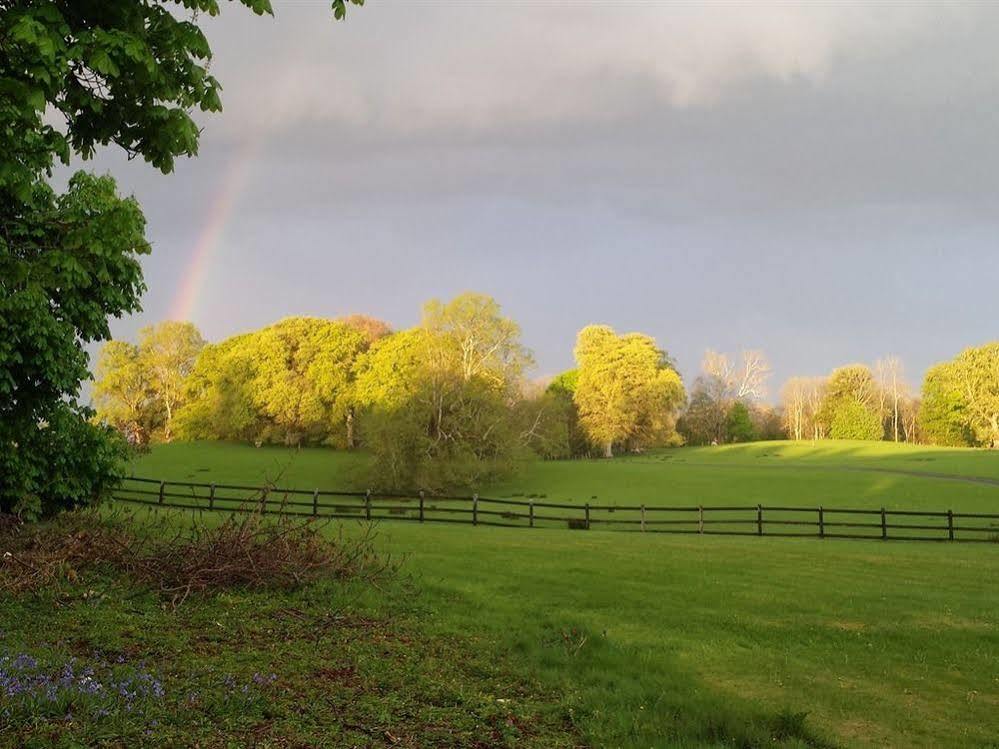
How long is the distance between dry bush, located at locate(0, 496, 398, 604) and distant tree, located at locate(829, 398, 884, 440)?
317 ft

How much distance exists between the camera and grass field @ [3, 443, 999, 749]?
6.04m

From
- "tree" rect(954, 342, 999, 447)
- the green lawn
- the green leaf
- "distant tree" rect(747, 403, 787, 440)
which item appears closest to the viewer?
the green leaf

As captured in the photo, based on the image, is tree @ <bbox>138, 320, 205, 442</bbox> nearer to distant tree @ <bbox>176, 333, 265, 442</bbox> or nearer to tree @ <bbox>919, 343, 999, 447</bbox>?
distant tree @ <bbox>176, 333, 265, 442</bbox>

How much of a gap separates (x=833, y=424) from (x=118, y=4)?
105m

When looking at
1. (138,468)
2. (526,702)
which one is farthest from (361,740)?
(138,468)

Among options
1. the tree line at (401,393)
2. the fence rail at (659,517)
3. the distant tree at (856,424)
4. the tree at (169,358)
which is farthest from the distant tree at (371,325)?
the distant tree at (856,424)

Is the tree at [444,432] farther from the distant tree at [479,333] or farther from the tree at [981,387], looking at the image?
the tree at [981,387]

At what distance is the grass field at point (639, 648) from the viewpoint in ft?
19.8

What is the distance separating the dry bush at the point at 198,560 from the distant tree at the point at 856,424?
9673 cm

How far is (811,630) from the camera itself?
9.70 meters

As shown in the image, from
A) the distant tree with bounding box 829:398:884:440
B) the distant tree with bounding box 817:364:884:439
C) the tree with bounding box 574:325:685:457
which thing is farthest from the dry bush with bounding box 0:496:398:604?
the distant tree with bounding box 817:364:884:439

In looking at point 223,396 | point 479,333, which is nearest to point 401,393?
point 479,333

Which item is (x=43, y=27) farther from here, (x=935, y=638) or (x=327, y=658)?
(x=935, y=638)

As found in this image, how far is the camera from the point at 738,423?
9975 centimetres
